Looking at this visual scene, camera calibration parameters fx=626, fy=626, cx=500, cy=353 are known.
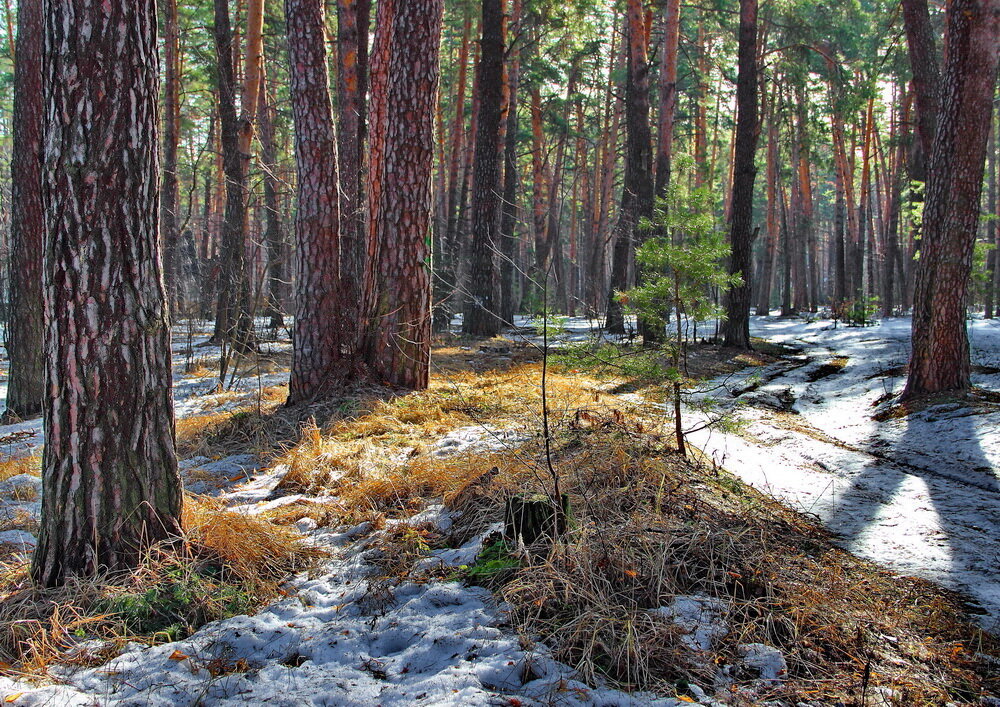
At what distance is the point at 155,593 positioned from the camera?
A: 2.66 m

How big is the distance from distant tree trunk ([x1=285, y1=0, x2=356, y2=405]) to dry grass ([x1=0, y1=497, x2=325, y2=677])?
3.05 metres

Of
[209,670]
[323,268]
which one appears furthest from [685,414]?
[209,670]

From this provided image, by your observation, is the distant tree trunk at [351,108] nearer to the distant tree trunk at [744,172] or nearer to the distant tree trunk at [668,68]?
the distant tree trunk at [668,68]

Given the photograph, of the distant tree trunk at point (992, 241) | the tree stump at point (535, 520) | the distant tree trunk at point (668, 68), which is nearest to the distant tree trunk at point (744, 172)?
the distant tree trunk at point (668, 68)

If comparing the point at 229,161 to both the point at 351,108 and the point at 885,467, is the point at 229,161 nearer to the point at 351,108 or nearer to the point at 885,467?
the point at 351,108

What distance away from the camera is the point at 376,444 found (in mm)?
5008

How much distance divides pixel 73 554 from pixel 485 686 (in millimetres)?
1927

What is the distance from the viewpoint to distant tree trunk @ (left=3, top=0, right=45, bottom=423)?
22.6 ft

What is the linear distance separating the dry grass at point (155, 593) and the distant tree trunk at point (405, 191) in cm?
334

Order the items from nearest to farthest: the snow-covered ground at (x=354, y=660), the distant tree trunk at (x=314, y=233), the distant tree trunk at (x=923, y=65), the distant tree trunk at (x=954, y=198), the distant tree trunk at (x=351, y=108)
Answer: the snow-covered ground at (x=354, y=660) → the distant tree trunk at (x=954, y=198) → the distant tree trunk at (x=314, y=233) → the distant tree trunk at (x=923, y=65) → the distant tree trunk at (x=351, y=108)

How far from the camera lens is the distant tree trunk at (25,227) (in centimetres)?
689

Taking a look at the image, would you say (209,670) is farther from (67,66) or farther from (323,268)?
(323,268)

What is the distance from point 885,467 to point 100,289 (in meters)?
5.22

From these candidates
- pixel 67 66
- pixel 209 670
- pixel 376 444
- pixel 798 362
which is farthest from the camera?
pixel 798 362
